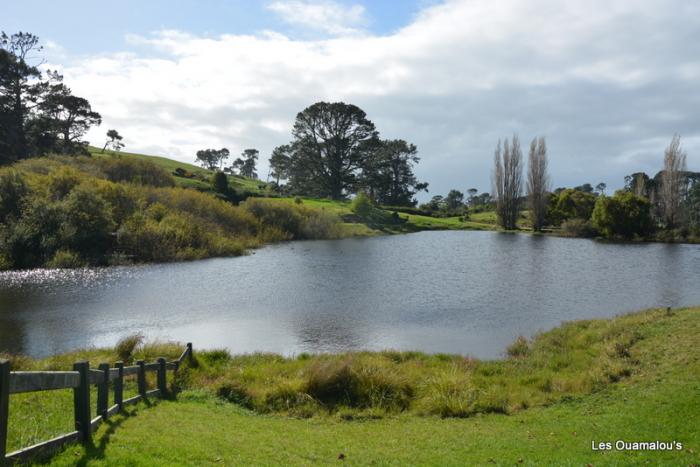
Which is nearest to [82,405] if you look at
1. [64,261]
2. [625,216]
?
[64,261]

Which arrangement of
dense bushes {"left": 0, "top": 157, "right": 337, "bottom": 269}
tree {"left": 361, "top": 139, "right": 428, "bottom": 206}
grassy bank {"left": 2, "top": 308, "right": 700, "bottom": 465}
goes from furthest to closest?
tree {"left": 361, "top": 139, "right": 428, "bottom": 206} < dense bushes {"left": 0, "top": 157, "right": 337, "bottom": 269} < grassy bank {"left": 2, "top": 308, "right": 700, "bottom": 465}

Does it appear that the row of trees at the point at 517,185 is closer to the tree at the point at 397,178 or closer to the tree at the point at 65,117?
the tree at the point at 397,178

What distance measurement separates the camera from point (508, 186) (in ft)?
332

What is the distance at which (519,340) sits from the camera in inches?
794

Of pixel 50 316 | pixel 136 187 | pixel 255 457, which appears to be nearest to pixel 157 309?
pixel 50 316

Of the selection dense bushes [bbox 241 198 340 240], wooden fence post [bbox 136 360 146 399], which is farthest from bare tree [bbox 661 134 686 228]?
wooden fence post [bbox 136 360 146 399]

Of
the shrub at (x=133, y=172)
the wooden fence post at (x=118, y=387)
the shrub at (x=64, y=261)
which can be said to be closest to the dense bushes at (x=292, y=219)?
the shrub at (x=133, y=172)

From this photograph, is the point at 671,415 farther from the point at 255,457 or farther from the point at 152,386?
the point at 152,386

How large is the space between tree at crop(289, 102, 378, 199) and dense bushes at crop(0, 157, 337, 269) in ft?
151

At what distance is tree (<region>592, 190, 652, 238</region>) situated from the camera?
7862 cm

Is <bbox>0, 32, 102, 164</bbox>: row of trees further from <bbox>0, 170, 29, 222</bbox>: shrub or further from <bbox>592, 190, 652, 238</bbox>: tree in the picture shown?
<bbox>592, 190, 652, 238</bbox>: tree

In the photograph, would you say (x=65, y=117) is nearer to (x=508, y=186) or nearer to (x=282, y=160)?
(x=282, y=160)

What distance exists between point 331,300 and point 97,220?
2730 centimetres

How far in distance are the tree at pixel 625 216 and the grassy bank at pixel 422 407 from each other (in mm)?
66161
